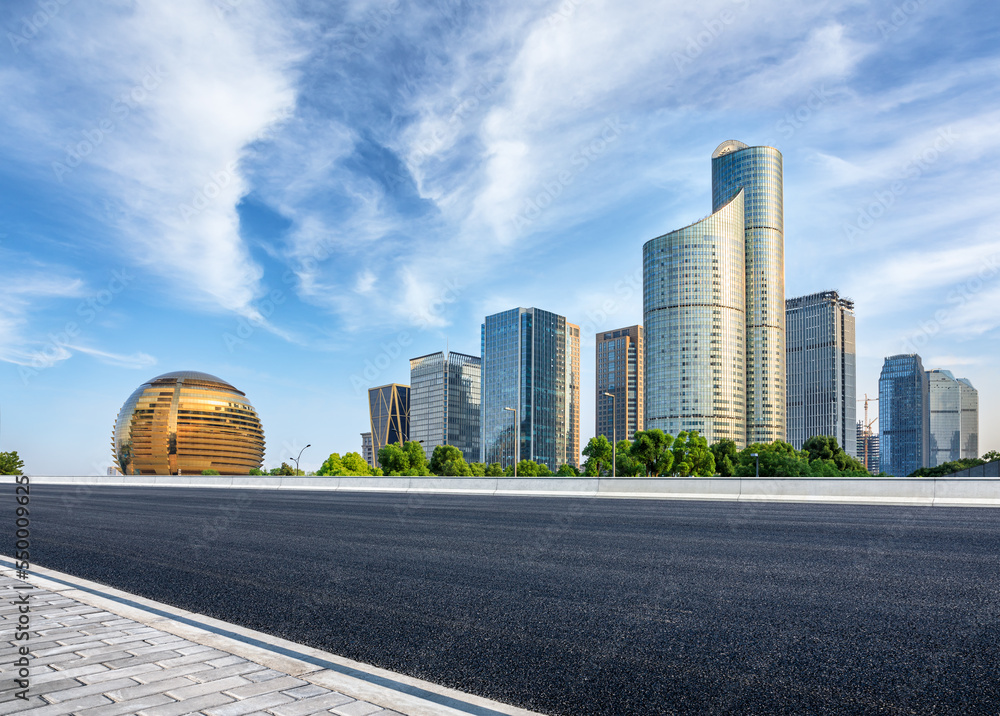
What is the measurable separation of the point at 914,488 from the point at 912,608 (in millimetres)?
17168

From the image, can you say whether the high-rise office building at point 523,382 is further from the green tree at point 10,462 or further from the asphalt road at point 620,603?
the asphalt road at point 620,603

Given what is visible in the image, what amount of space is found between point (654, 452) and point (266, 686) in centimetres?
8676

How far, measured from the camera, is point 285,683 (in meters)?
3.64

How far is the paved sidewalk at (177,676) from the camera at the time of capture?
129 inches

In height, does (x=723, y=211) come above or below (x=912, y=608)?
above

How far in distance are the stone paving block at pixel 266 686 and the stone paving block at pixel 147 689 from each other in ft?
1.15

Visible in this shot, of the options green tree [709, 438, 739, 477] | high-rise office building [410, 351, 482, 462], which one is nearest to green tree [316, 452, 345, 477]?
green tree [709, 438, 739, 477]

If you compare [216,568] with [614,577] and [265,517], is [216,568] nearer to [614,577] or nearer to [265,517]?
[614,577]

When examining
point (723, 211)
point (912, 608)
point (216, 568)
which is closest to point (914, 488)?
point (912, 608)

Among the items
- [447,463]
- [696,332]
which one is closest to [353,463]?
[447,463]

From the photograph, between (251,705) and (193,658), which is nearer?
(251,705)

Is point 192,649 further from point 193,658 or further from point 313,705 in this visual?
point 313,705

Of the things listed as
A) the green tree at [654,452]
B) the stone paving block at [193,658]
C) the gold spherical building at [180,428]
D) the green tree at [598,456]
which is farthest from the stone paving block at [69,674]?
the gold spherical building at [180,428]

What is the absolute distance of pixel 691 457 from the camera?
9381cm
